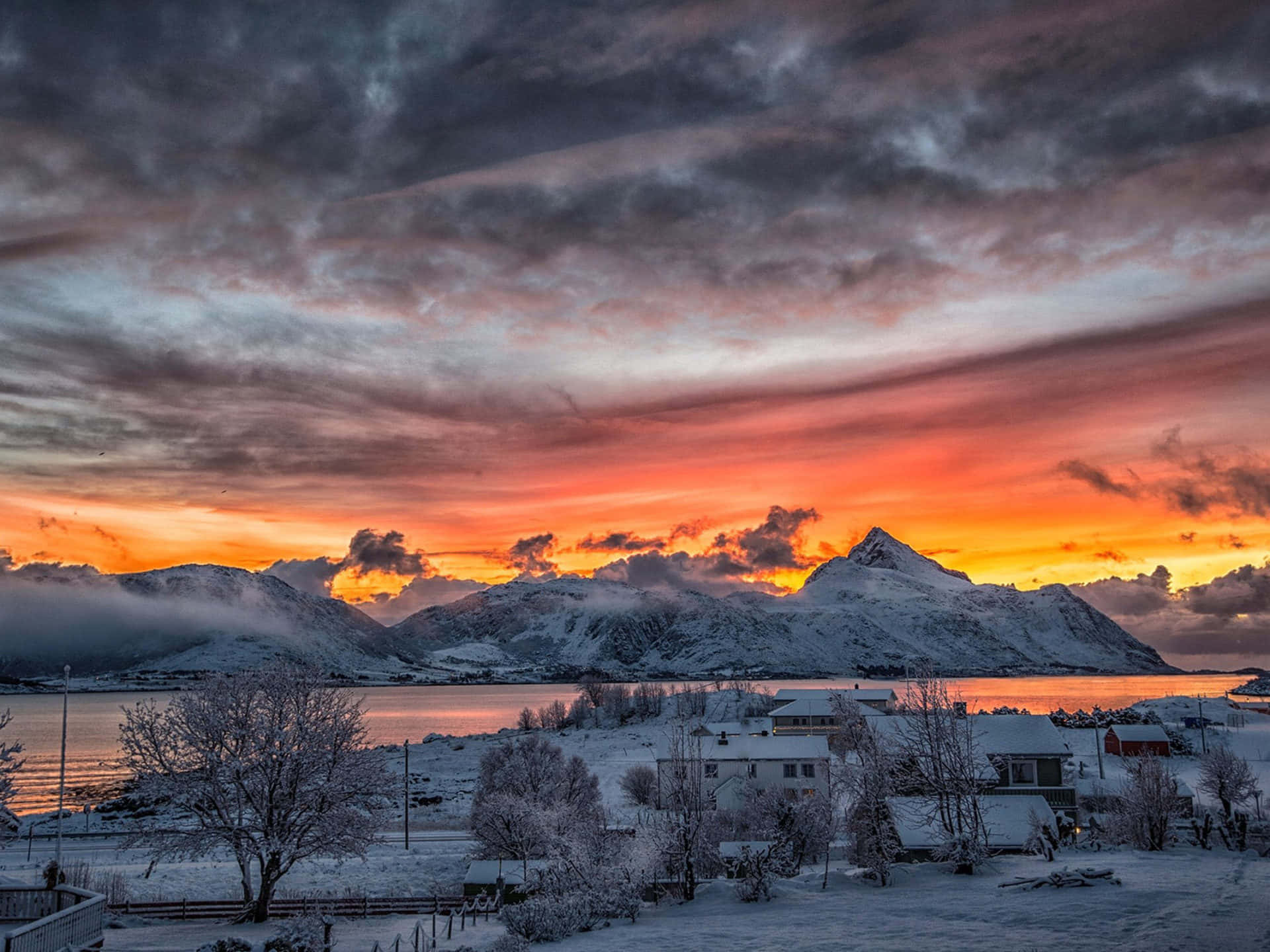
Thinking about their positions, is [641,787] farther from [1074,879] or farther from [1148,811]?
[1074,879]

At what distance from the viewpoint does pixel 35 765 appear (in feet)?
427

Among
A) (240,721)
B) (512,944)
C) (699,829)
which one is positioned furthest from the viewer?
(240,721)

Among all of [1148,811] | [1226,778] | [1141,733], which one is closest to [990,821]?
[1148,811]

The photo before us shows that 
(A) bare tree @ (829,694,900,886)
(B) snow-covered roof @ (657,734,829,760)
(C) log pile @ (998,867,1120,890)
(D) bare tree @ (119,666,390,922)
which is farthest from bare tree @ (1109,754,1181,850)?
(D) bare tree @ (119,666,390,922)

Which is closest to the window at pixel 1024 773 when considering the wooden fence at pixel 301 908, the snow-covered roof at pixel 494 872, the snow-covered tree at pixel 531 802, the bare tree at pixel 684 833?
the snow-covered tree at pixel 531 802

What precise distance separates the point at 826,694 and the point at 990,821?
82.1 m

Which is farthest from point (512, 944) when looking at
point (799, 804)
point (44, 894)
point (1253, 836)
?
point (1253, 836)

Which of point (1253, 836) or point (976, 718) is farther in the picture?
point (976, 718)

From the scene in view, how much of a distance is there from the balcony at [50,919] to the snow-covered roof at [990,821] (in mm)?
32702

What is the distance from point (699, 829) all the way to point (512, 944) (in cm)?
1204

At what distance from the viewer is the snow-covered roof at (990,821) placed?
46281 millimetres

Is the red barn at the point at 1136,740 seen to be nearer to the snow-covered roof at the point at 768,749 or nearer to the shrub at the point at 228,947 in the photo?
the snow-covered roof at the point at 768,749

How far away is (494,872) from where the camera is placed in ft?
155

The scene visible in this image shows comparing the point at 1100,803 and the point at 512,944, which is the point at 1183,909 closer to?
the point at 512,944
